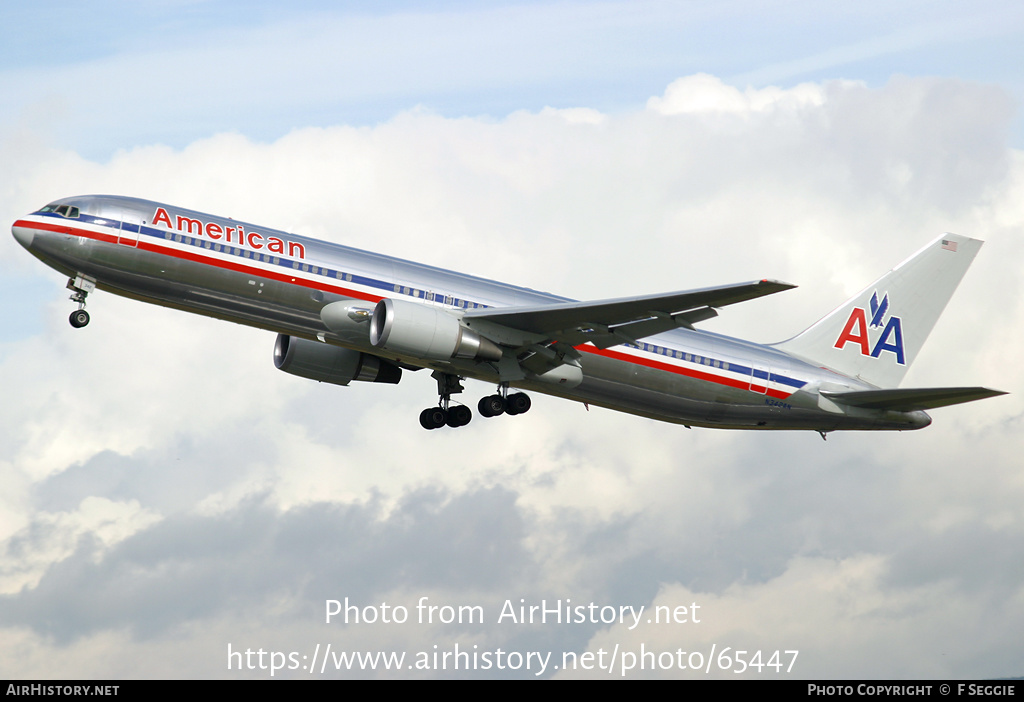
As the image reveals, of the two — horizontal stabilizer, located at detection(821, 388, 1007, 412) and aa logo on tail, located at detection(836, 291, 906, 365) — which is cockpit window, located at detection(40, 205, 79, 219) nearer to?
horizontal stabilizer, located at detection(821, 388, 1007, 412)

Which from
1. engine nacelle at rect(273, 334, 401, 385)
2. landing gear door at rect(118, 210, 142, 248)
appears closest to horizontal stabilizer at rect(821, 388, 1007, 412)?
engine nacelle at rect(273, 334, 401, 385)

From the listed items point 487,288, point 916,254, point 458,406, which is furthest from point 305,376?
point 916,254

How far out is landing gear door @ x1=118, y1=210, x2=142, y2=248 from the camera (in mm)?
33000

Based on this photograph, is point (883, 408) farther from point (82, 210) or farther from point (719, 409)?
point (82, 210)

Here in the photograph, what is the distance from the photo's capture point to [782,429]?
42.7m

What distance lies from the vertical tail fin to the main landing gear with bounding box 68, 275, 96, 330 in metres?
26.2

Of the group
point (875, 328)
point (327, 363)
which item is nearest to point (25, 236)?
point (327, 363)

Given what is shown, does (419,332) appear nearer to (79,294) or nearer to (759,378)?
(79,294)

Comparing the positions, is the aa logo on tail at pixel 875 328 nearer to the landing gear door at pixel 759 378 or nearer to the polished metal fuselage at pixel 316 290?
the landing gear door at pixel 759 378

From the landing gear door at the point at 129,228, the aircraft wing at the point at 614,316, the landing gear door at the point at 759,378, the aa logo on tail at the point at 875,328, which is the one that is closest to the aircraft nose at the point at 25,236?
the landing gear door at the point at 129,228

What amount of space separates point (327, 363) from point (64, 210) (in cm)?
1156

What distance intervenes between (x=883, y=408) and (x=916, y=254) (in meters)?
9.06
